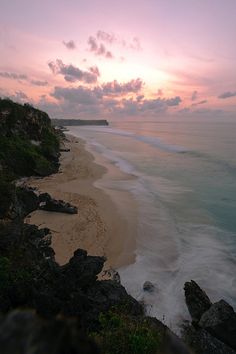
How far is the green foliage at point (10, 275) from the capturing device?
9.77 metres

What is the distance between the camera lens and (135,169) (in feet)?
153

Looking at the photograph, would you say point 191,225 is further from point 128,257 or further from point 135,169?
point 135,169

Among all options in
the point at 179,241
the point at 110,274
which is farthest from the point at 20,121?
the point at 110,274

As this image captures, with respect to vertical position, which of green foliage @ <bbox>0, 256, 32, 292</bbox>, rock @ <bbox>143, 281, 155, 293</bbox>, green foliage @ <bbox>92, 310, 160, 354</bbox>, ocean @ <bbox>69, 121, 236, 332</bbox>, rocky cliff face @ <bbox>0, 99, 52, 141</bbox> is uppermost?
rocky cliff face @ <bbox>0, 99, 52, 141</bbox>

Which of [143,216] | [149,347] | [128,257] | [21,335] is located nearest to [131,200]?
[143,216]

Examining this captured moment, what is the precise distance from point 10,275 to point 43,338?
8.78 meters

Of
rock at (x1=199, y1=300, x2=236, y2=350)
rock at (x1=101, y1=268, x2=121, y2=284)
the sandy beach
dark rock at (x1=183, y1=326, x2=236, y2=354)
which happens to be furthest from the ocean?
dark rock at (x1=183, y1=326, x2=236, y2=354)

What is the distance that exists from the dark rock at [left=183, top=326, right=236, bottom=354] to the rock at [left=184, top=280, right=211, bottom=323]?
4.91 feet

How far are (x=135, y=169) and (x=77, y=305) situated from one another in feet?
124

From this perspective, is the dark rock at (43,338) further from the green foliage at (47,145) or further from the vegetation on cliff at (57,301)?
the green foliage at (47,145)

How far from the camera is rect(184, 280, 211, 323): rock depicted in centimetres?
1219

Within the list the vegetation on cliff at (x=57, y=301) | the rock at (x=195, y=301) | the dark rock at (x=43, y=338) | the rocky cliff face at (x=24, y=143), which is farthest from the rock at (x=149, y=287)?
the rocky cliff face at (x=24, y=143)

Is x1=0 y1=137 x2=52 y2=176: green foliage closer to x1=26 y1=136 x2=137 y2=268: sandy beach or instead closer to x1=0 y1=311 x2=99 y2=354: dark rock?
x1=26 y1=136 x2=137 y2=268: sandy beach

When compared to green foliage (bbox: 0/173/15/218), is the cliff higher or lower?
lower
